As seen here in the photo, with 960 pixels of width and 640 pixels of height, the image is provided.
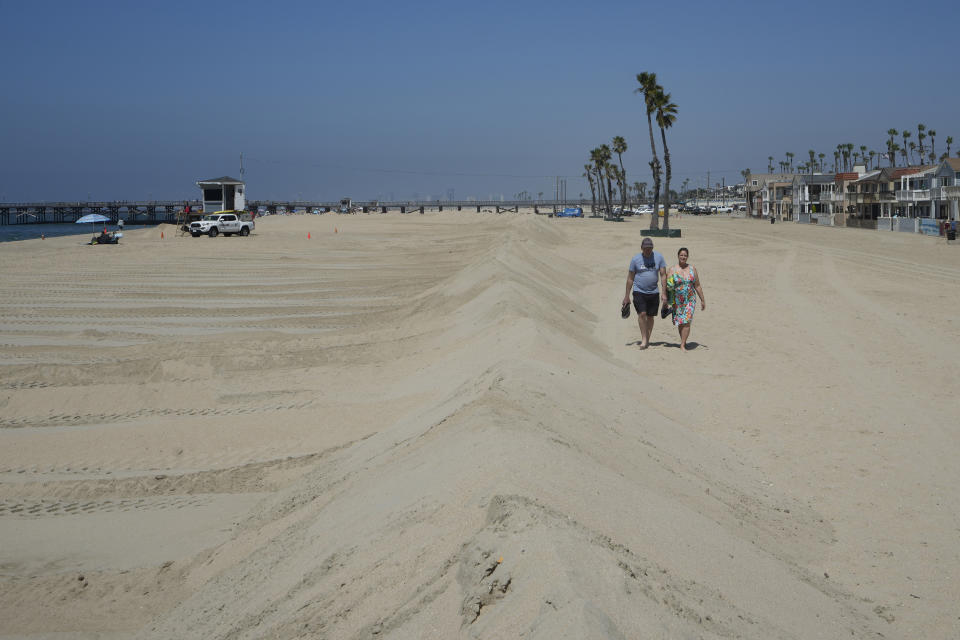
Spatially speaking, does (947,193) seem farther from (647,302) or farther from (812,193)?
(647,302)

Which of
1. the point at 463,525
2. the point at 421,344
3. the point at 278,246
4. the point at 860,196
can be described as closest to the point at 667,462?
the point at 463,525

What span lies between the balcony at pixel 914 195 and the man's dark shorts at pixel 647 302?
67.2m

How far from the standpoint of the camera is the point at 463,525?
437 centimetres

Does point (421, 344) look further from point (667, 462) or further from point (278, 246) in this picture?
point (278, 246)

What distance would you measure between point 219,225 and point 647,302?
39375 millimetres

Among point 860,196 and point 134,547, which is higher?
point 860,196

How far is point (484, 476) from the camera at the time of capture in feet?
15.9

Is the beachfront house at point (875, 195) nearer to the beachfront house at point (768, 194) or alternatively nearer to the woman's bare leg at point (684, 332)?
the beachfront house at point (768, 194)

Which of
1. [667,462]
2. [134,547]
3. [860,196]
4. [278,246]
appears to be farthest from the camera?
[860,196]

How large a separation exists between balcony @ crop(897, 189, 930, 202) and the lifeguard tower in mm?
53775

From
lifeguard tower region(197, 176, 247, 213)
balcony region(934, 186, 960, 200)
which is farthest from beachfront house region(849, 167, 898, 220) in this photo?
lifeguard tower region(197, 176, 247, 213)

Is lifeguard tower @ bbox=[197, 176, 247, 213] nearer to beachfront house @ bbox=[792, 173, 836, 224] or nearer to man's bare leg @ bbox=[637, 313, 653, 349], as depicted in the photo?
man's bare leg @ bbox=[637, 313, 653, 349]

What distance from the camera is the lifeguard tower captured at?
52750 mm

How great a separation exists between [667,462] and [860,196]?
88523mm
